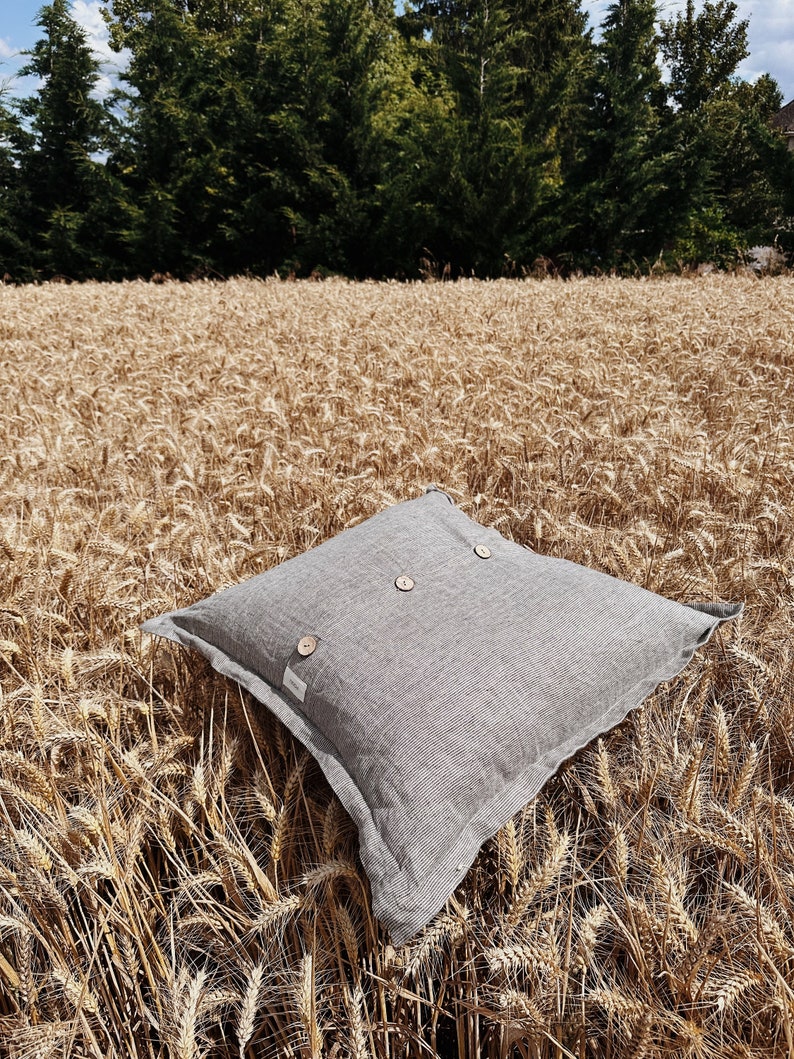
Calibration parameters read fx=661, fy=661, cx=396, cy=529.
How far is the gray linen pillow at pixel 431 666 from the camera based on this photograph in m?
1.03

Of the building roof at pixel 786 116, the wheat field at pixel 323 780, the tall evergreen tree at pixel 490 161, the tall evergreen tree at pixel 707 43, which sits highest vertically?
the building roof at pixel 786 116

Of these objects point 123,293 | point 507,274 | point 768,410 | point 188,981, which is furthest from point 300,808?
point 507,274

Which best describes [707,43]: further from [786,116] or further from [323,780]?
[323,780]

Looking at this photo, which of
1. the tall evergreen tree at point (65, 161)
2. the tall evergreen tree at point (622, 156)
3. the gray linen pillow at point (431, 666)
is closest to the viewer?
the gray linen pillow at point (431, 666)

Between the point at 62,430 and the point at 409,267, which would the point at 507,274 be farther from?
the point at 62,430

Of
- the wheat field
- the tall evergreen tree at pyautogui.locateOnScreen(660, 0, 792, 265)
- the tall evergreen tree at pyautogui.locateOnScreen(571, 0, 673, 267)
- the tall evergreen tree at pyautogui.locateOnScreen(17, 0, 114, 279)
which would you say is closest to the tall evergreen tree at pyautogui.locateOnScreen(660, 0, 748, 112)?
the tall evergreen tree at pyautogui.locateOnScreen(660, 0, 792, 265)

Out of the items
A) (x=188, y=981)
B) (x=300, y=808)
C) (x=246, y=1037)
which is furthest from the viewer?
(x=300, y=808)

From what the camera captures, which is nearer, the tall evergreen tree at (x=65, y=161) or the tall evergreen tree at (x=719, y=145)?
the tall evergreen tree at (x=719, y=145)

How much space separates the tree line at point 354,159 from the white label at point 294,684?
40.3 ft

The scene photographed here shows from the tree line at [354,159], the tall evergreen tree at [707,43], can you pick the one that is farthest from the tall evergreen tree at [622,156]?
the tall evergreen tree at [707,43]

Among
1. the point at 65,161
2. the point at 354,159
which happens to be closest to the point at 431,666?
the point at 354,159

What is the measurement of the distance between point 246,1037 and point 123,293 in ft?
31.5

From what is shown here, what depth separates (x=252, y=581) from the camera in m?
1.54

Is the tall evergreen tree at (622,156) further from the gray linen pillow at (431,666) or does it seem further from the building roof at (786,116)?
the building roof at (786,116)
